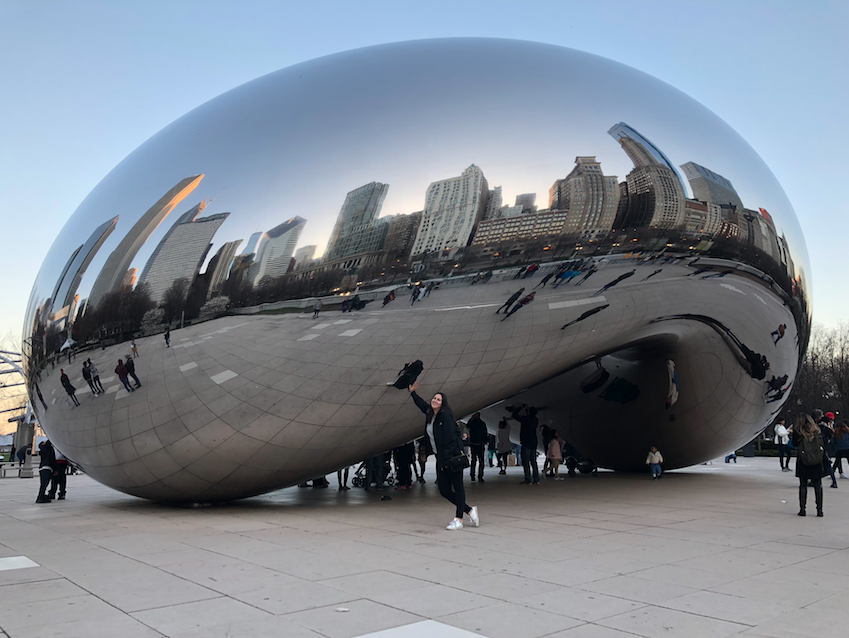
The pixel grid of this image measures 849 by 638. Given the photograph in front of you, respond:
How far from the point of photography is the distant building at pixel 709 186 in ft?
25.5

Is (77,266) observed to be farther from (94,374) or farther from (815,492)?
(815,492)

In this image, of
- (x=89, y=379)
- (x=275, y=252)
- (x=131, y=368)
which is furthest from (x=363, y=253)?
(x=89, y=379)

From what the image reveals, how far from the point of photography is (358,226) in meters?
6.53

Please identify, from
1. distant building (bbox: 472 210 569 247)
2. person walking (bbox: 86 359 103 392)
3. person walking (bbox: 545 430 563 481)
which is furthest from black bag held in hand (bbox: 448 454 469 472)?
person walking (bbox: 545 430 563 481)

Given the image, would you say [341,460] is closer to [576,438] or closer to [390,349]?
[390,349]

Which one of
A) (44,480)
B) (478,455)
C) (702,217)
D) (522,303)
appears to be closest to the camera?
(522,303)

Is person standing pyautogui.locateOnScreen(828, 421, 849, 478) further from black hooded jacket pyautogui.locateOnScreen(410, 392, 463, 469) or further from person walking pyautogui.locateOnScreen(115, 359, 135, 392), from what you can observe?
person walking pyautogui.locateOnScreen(115, 359, 135, 392)

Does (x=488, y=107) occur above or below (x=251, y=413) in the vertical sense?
above

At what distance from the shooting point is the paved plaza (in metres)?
3.51

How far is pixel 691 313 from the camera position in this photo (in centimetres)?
863

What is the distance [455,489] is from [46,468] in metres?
6.87

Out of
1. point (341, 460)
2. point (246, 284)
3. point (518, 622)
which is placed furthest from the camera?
point (341, 460)

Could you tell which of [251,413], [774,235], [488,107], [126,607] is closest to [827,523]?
[774,235]

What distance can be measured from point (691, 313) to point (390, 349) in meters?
4.17
